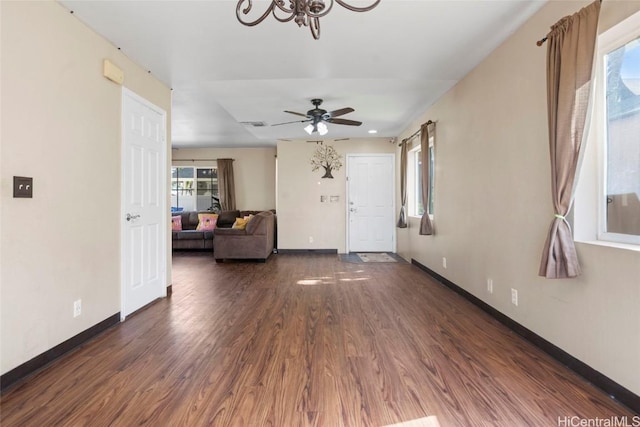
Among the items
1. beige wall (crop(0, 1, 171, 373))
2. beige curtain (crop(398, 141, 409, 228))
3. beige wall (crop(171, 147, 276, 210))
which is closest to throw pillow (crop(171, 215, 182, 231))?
beige wall (crop(171, 147, 276, 210))

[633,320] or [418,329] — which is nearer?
[633,320]

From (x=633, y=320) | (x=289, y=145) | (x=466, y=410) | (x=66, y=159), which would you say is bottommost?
(x=466, y=410)

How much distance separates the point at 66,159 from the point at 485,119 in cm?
346

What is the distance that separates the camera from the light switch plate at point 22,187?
1.87 m

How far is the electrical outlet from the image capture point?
7.61 feet

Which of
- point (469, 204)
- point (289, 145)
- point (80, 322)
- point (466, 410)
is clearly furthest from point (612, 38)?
point (289, 145)

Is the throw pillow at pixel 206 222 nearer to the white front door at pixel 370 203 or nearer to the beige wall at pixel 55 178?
the white front door at pixel 370 203

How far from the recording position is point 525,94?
95.6 inches

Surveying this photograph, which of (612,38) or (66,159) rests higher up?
(612,38)

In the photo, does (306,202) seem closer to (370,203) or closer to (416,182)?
(370,203)

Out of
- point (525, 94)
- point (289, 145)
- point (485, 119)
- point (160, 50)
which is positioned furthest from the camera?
point (289, 145)

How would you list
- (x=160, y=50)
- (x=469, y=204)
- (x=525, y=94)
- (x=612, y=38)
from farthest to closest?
(x=469, y=204)
(x=160, y=50)
(x=525, y=94)
(x=612, y=38)

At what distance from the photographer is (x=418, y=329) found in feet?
8.65

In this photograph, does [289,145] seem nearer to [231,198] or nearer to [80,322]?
[231,198]
